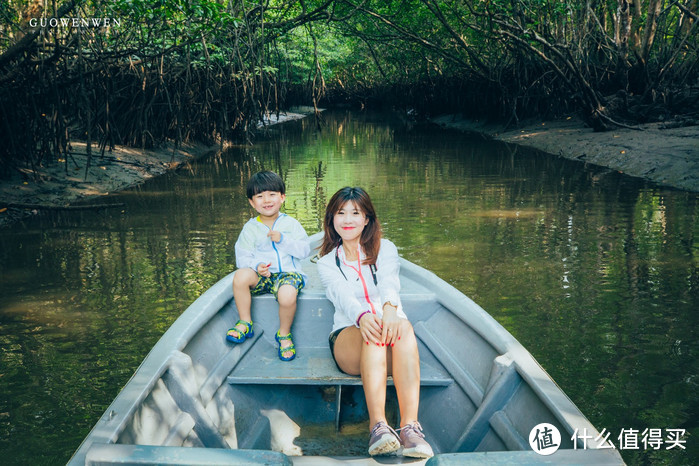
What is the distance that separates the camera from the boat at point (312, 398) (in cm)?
205

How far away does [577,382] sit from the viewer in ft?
11.6

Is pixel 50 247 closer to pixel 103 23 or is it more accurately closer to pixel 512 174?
pixel 103 23

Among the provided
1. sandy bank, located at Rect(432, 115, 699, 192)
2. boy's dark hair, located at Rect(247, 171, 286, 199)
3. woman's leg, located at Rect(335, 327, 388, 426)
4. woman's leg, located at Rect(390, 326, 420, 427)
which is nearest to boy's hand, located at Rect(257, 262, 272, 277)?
boy's dark hair, located at Rect(247, 171, 286, 199)

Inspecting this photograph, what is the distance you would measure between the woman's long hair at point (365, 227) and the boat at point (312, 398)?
0.51 metres

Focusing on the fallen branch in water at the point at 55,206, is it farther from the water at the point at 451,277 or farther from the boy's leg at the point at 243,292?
the boy's leg at the point at 243,292

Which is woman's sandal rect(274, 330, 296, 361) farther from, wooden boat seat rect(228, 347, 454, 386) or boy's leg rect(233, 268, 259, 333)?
boy's leg rect(233, 268, 259, 333)

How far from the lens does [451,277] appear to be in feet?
17.8

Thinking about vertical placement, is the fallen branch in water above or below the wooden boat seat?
above

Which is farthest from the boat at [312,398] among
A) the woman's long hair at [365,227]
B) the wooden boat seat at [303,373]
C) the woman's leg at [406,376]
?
the woman's long hair at [365,227]

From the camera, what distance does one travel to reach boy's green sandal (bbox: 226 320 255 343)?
3213mm

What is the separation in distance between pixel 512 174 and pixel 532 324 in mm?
7130

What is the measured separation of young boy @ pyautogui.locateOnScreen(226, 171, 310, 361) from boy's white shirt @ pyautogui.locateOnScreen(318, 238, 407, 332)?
1.24 ft

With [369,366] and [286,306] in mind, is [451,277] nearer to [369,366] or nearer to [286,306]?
[286,306]

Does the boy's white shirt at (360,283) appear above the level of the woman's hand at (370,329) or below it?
above
